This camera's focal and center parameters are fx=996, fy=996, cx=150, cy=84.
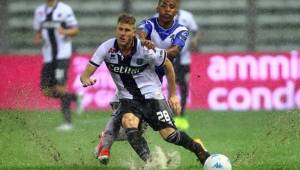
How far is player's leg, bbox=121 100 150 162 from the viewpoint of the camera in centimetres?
1035

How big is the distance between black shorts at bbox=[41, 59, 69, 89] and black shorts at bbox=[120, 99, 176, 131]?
271 inches

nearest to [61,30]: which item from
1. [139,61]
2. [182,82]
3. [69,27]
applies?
[69,27]

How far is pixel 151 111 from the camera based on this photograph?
35.0ft

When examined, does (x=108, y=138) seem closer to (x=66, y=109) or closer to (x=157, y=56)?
(x=157, y=56)

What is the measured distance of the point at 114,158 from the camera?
39.7ft

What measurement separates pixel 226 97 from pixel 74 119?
317 centimetres

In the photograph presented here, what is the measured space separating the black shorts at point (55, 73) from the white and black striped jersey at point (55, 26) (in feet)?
0.34

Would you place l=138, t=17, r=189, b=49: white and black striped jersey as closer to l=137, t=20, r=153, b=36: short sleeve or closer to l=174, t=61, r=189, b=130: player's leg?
l=137, t=20, r=153, b=36: short sleeve

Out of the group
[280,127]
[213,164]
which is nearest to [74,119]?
[280,127]

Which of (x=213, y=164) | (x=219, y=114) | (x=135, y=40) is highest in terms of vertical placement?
(x=135, y=40)

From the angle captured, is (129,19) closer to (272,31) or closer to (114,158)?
(114,158)

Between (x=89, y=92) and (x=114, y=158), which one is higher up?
(x=114, y=158)

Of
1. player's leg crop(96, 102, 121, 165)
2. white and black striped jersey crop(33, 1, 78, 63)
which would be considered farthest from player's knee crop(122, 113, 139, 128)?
white and black striped jersey crop(33, 1, 78, 63)

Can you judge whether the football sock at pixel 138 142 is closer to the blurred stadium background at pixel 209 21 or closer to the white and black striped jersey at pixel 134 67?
the white and black striped jersey at pixel 134 67
